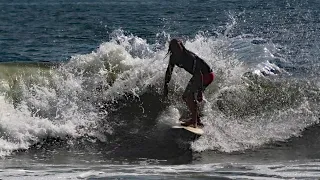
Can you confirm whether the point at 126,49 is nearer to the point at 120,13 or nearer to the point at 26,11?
the point at 120,13

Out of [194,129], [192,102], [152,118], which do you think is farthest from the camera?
[152,118]

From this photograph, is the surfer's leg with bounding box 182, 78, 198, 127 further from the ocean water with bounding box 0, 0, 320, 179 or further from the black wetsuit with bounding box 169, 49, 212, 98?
the ocean water with bounding box 0, 0, 320, 179

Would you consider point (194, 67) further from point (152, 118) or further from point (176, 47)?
point (152, 118)

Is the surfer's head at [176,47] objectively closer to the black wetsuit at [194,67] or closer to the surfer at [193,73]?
the surfer at [193,73]

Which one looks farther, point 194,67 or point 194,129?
point 194,67

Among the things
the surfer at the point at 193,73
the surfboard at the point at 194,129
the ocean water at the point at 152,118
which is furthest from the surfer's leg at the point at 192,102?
the ocean water at the point at 152,118

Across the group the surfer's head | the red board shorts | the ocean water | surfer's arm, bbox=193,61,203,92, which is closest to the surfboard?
the ocean water

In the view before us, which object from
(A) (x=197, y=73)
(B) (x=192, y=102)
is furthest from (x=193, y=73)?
(B) (x=192, y=102)

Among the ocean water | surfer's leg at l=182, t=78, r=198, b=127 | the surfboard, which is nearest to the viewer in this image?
the ocean water

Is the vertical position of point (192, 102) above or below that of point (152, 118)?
above

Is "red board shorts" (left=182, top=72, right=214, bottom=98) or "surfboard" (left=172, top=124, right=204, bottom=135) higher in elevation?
"red board shorts" (left=182, top=72, right=214, bottom=98)

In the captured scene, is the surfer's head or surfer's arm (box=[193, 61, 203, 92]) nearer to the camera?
the surfer's head

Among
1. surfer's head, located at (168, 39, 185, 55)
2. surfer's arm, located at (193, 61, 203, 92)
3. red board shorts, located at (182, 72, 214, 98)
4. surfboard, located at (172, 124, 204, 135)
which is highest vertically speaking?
surfer's head, located at (168, 39, 185, 55)

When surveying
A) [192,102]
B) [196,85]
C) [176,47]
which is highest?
[176,47]
